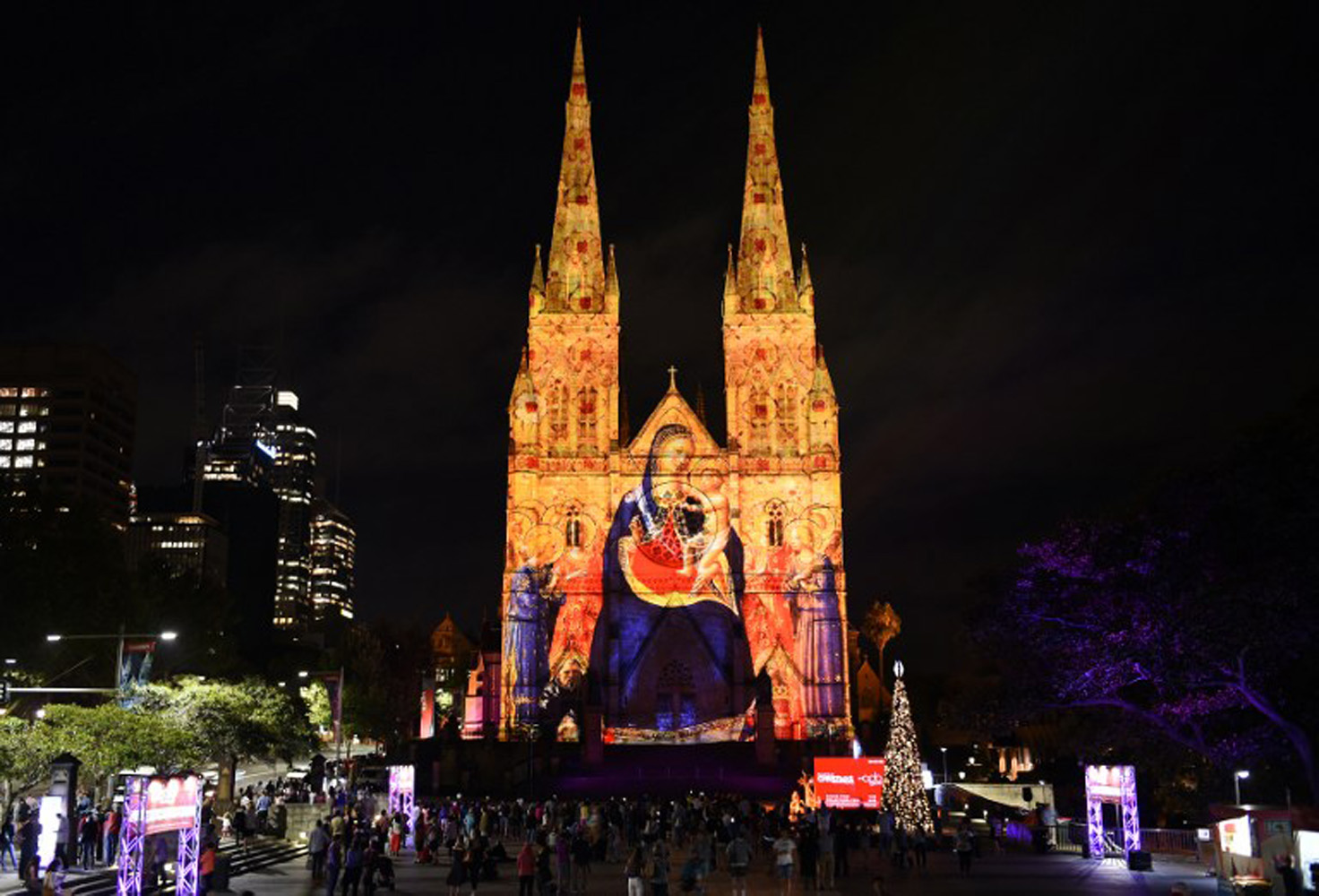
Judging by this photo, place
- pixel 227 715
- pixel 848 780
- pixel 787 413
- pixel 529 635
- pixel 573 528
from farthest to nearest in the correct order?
pixel 787 413, pixel 573 528, pixel 529 635, pixel 227 715, pixel 848 780

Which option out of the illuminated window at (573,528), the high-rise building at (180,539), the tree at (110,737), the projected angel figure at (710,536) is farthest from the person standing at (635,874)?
the high-rise building at (180,539)

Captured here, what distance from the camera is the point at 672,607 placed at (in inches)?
2995

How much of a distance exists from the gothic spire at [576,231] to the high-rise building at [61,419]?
84809 mm

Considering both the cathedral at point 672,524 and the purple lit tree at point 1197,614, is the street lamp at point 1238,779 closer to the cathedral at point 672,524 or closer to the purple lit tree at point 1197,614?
the purple lit tree at point 1197,614

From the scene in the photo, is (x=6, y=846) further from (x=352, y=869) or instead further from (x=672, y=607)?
(x=672, y=607)

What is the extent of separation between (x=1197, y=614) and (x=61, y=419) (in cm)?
14344

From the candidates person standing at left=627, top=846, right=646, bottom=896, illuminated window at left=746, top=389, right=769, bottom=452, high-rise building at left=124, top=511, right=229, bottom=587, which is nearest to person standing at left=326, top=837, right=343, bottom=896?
person standing at left=627, top=846, right=646, bottom=896

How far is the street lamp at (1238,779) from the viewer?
34000 millimetres

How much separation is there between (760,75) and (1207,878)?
6924 centimetres

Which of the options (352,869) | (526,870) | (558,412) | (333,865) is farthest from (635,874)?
(558,412)

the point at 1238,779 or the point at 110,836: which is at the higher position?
the point at 1238,779

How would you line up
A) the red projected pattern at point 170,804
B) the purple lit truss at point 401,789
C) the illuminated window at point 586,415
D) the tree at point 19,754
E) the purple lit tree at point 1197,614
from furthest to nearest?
the illuminated window at point 586,415 < the purple lit truss at point 401,789 < the tree at point 19,754 < the purple lit tree at point 1197,614 < the red projected pattern at point 170,804

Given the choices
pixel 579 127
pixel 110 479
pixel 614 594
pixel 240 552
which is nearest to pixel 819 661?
pixel 614 594

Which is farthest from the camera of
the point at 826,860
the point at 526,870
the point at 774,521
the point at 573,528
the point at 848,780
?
the point at 774,521
